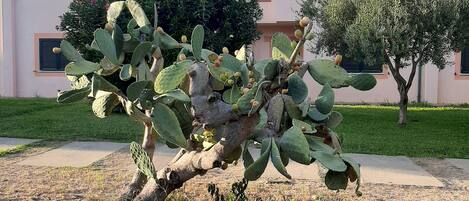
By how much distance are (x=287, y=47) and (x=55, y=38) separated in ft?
58.0

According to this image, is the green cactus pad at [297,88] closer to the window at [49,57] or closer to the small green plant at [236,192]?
the small green plant at [236,192]

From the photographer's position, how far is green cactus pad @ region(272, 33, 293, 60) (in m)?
3.18

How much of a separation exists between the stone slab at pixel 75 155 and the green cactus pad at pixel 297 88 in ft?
13.2

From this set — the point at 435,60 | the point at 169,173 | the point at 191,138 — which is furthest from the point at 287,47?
the point at 435,60

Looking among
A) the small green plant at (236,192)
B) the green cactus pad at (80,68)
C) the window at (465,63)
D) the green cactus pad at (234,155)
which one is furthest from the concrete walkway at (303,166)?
the window at (465,63)

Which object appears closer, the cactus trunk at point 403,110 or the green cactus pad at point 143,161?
the green cactus pad at point 143,161

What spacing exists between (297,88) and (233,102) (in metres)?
0.39

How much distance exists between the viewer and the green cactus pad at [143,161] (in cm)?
338

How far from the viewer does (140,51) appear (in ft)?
11.3

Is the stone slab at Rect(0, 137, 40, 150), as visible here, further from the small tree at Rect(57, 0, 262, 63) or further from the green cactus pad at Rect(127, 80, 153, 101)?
the green cactus pad at Rect(127, 80, 153, 101)

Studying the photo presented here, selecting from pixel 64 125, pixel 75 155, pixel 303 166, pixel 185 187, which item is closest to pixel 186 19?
pixel 64 125

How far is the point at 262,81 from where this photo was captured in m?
3.02

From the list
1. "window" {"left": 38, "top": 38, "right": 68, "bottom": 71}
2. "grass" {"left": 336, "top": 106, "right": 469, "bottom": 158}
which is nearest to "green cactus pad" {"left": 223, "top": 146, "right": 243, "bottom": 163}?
"grass" {"left": 336, "top": 106, "right": 469, "bottom": 158}

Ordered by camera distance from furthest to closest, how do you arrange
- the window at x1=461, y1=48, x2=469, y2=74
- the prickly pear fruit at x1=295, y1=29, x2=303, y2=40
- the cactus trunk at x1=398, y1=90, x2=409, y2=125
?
the window at x1=461, y1=48, x2=469, y2=74 → the cactus trunk at x1=398, y1=90, x2=409, y2=125 → the prickly pear fruit at x1=295, y1=29, x2=303, y2=40
